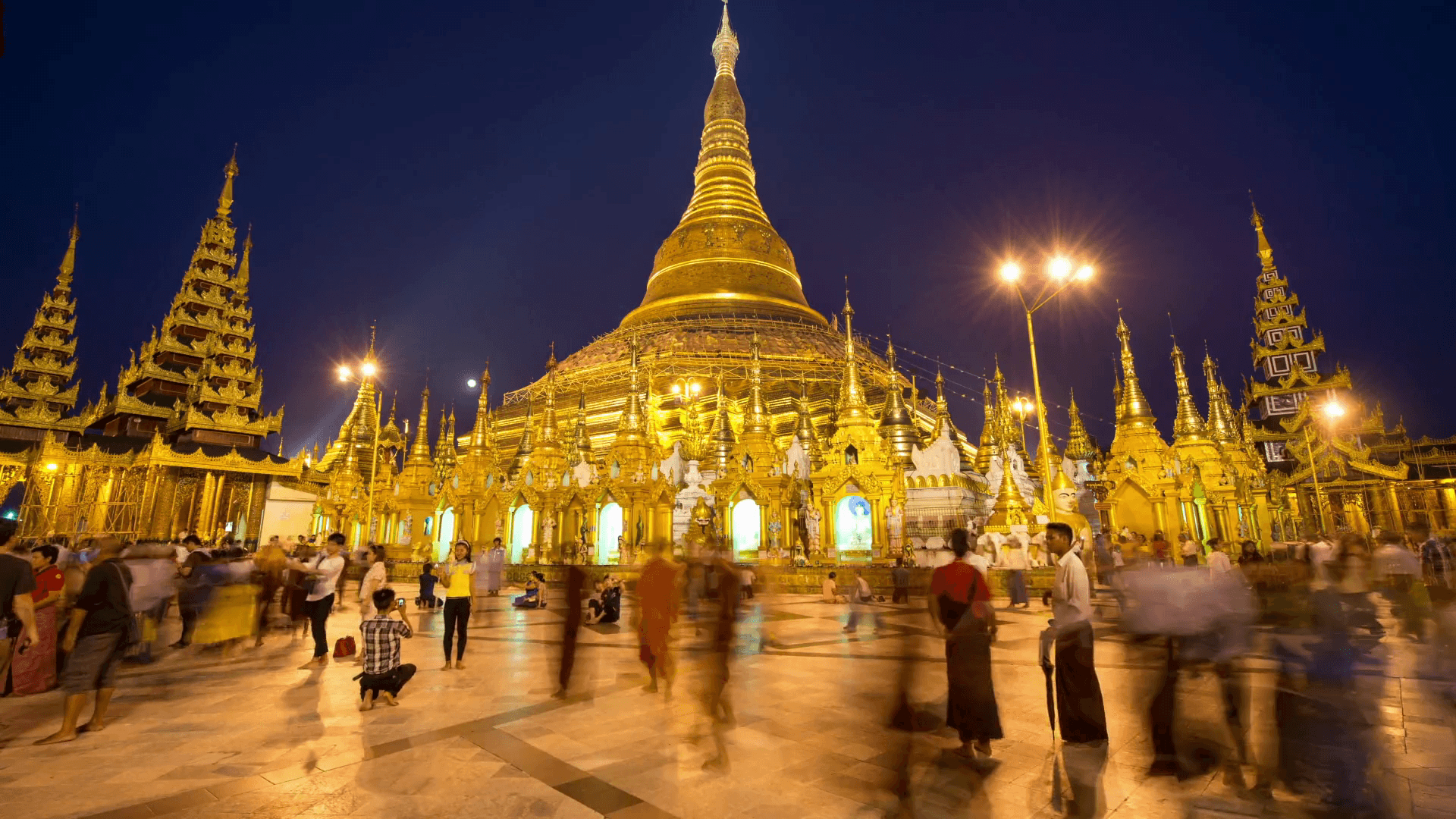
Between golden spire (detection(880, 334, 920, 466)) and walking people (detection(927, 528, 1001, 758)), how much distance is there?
52.4 feet

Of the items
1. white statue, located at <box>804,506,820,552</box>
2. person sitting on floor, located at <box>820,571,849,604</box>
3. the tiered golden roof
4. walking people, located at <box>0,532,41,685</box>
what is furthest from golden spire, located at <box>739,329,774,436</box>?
the tiered golden roof

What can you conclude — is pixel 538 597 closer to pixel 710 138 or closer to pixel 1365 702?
pixel 1365 702

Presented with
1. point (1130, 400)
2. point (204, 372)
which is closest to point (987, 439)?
point (1130, 400)

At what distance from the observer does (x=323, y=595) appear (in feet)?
29.9

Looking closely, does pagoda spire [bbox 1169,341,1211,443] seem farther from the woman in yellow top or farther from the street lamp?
the woman in yellow top

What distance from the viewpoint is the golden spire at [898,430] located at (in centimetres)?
2122

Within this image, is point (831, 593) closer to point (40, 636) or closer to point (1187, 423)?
point (40, 636)

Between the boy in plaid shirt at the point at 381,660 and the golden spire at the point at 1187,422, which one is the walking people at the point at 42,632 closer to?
the boy in plaid shirt at the point at 381,660

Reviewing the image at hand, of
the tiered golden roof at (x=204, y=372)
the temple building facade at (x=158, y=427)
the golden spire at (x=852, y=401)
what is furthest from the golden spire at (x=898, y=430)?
the tiered golden roof at (x=204, y=372)

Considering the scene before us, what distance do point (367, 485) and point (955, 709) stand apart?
32416 mm

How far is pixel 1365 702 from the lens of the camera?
6.04 m

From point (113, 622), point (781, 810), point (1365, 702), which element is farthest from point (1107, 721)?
point (113, 622)

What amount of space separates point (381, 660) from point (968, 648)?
195 inches

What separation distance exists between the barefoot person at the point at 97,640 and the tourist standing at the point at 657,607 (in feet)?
13.5
